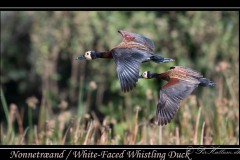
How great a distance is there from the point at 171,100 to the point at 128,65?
361 millimetres

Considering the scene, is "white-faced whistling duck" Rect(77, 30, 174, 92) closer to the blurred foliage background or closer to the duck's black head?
the duck's black head

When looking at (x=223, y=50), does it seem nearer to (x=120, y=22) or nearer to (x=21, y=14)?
(x=120, y=22)

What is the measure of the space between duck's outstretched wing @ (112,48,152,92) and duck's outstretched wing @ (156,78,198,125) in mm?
259

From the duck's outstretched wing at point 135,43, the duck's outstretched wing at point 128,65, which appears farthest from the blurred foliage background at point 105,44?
the duck's outstretched wing at point 128,65

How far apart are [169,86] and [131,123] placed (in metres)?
1.77

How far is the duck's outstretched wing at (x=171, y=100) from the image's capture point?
3.98 m

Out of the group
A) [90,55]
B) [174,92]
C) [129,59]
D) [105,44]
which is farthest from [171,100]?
[105,44]

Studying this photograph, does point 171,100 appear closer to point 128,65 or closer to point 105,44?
point 128,65

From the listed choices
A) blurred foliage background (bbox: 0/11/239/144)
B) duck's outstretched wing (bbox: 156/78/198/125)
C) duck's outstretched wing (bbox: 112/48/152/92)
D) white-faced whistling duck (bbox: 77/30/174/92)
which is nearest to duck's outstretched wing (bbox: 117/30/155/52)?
white-faced whistling duck (bbox: 77/30/174/92)

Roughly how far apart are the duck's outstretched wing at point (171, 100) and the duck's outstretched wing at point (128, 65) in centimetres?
26

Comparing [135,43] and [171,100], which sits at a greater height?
[135,43]

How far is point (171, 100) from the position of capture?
4.04m

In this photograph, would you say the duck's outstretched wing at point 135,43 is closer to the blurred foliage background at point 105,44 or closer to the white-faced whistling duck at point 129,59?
the white-faced whistling duck at point 129,59

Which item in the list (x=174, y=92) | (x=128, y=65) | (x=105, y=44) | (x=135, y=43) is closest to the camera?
(x=128, y=65)
